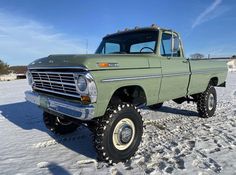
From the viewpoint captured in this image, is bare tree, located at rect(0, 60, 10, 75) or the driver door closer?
the driver door

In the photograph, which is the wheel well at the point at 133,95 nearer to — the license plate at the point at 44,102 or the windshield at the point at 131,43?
the windshield at the point at 131,43

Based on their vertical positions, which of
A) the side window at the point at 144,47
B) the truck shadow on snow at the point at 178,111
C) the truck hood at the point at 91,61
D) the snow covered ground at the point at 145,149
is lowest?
the snow covered ground at the point at 145,149

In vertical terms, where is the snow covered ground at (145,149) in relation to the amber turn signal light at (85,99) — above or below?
below

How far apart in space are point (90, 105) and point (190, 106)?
6.08 metres

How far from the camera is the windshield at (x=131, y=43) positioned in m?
5.29

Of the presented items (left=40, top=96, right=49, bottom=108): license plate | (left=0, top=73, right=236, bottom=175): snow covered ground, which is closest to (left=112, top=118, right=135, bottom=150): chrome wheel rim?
(left=0, top=73, right=236, bottom=175): snow covered ground

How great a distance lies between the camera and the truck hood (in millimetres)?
3539

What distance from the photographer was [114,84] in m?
3.82

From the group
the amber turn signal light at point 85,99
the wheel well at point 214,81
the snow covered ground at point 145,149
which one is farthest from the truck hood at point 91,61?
the wheel well at point 214,81

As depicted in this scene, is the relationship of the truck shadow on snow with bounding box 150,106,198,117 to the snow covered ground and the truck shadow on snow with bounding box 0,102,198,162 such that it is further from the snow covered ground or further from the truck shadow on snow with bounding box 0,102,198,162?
the snow covered ground

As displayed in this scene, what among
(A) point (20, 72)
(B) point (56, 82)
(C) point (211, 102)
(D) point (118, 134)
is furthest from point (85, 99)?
(A) point (20, 72)

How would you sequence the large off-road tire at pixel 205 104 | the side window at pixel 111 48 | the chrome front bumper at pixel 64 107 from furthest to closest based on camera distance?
the large off-road tire at pixel 205 104 < the side window at pixel 111 48 < the chrome front bumper at pixel 64 107

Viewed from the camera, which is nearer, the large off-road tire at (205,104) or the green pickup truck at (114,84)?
the green pickup truck at (114,84)

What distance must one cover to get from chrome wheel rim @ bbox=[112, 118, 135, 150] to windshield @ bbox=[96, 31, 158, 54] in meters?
1.75
